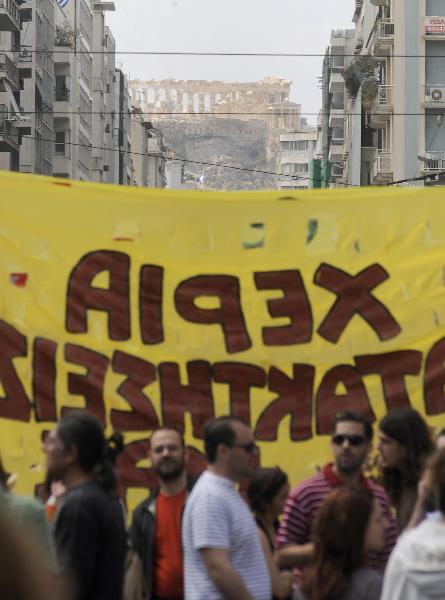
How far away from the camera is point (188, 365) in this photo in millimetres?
7758

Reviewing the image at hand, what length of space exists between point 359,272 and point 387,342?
0.35 m

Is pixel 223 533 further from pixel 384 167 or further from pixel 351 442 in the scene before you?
pixel 384 167

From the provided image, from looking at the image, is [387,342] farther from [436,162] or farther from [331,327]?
[436,162]

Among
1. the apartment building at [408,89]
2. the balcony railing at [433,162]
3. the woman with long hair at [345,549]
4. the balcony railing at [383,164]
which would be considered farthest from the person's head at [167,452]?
the balcony railing at [383,164]

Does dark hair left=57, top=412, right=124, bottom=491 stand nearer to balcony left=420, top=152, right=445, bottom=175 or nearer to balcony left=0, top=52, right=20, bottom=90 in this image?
balcony left=420, top=152, right=445, bottom=175

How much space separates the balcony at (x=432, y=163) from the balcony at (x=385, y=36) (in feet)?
20.1

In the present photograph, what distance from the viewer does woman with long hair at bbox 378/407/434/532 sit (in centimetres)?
708

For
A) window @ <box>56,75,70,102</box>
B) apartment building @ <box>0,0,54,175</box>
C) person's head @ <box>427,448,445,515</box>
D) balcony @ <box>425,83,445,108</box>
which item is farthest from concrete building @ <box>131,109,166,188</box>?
person's head @ <box>427,448,445,515</box>

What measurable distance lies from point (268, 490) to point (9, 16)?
5081 cm

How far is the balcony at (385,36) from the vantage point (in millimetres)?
52688

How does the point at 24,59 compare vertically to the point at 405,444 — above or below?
above

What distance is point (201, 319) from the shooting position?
7816 mm

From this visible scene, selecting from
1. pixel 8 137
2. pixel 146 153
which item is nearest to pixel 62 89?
pixel 8 137

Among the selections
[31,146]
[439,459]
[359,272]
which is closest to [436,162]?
[31,146]
